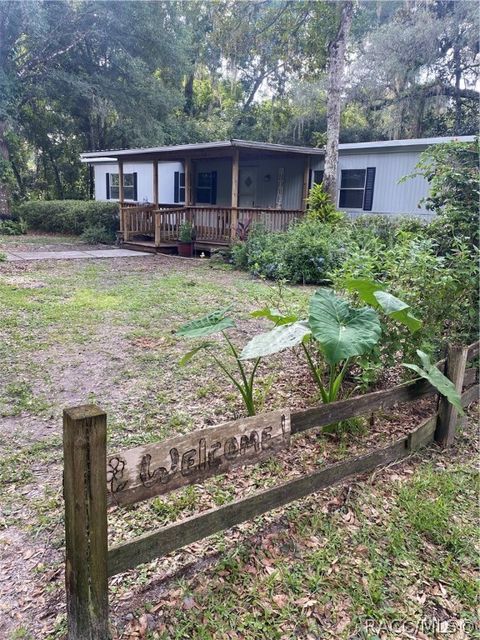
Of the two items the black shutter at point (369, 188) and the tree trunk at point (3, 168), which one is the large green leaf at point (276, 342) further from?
the tree trunk at point (3, 168)

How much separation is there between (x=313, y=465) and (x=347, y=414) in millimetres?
510

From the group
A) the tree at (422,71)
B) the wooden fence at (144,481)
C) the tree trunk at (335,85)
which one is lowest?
the wooden fence at (144,481)

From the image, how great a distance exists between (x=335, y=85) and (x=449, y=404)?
10.6 m

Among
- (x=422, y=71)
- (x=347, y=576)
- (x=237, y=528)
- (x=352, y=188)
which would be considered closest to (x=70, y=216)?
(x=352, y=188)

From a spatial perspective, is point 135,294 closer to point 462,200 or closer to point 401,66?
point 462,200

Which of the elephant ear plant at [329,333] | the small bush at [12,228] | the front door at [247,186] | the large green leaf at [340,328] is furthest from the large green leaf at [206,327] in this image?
the small bush at [12,228]

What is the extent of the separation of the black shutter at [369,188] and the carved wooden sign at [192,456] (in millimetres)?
11808

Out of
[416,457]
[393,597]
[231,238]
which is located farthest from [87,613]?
[231,238]

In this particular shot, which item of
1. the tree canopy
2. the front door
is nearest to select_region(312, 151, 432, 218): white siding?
the front door

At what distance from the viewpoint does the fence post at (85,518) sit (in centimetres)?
144

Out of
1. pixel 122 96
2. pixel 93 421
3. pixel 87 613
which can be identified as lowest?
pixel 87 613

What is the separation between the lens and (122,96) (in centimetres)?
1752

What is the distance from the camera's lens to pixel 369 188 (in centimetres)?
1291

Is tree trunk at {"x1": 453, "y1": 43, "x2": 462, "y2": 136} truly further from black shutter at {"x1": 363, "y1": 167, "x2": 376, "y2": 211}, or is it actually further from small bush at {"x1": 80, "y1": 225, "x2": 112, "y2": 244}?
small bush at {"x1": 80, "y1": 225, "x2": 112, "y2": 244}
